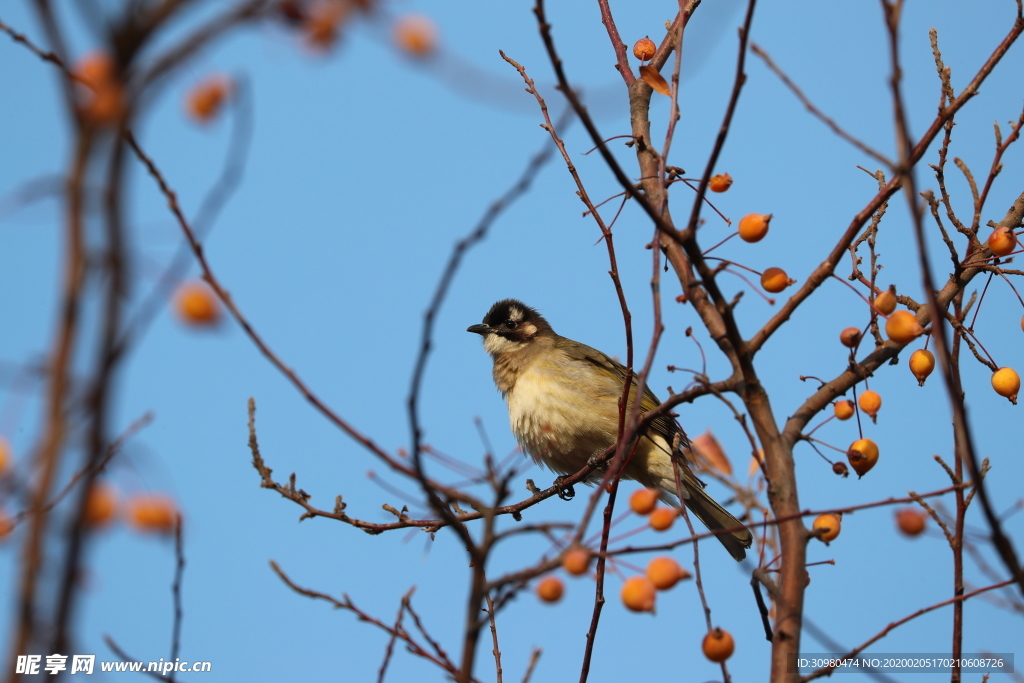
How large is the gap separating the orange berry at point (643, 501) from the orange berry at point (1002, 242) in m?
1.76

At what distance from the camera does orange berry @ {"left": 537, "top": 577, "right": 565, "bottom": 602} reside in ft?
7.77

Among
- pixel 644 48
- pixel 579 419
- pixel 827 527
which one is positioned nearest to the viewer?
pixel 827 527

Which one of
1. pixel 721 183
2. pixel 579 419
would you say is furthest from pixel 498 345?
pixel 721 183

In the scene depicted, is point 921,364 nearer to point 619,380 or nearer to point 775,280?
point 775,280

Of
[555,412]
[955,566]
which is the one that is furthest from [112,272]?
[555,412]

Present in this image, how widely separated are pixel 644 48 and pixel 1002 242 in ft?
5.92

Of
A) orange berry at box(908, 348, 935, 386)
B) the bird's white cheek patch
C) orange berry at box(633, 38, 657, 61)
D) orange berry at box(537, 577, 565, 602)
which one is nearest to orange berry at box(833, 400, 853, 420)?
orange berry at box(908, 348, 935, 386)

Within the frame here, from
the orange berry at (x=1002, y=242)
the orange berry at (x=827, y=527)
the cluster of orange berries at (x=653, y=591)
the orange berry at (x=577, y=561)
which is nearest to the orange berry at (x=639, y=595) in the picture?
the cluster of orange berries at (x=653, y=591)

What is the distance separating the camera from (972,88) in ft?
10.2

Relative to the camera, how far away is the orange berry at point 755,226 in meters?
2.99

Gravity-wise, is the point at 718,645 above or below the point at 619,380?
below

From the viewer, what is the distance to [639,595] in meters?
2.38

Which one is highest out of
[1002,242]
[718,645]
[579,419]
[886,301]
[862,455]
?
[579,419]

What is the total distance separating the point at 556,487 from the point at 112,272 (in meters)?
4.12
